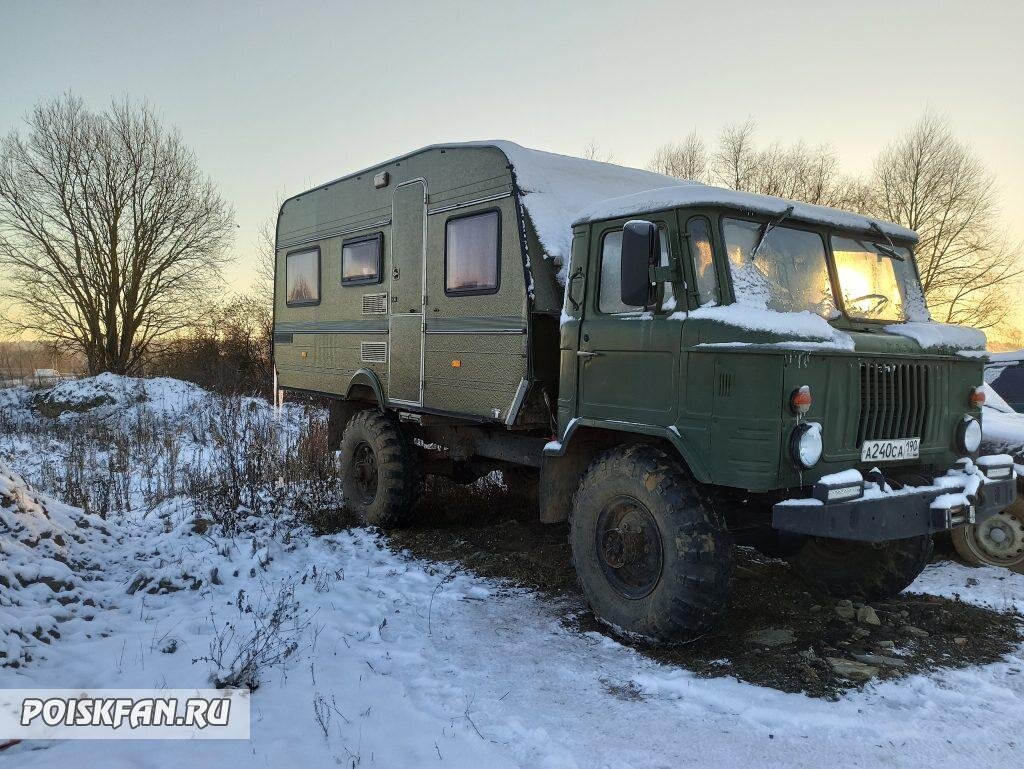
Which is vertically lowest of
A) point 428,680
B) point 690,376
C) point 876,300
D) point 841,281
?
point 428,680

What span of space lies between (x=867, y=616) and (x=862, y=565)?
0.54 metres

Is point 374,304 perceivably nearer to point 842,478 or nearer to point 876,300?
point 876,300

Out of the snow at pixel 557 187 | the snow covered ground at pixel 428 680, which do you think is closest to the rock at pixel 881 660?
the snow covered ground at pixel 428 680

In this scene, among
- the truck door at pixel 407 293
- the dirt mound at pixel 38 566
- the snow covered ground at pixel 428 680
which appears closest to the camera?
the snow covered ground at pixel 428 680

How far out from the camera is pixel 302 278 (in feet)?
30.0

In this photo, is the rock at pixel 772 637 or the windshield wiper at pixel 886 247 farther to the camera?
the windshield wiper at pixel 886 247

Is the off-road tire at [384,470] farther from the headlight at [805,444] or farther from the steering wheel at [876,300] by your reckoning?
the steering wheel at [876,300]

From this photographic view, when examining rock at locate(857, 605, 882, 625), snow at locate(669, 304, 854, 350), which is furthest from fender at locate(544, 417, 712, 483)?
rock at locate(857, 605, 882, 625)

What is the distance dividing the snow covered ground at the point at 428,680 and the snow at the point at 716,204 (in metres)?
2.78

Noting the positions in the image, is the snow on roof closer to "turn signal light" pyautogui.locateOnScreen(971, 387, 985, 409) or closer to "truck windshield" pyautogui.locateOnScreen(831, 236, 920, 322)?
"truck windshield" pyautogui.locateOnScreen(831, 236, 920, 322)

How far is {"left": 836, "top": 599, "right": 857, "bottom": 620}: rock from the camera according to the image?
4.91 metres

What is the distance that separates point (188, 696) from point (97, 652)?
890mm

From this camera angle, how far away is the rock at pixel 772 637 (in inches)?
177

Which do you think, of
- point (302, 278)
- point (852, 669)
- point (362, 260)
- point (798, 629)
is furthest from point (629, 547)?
point (302, 278)
